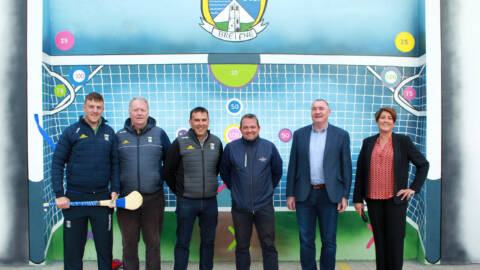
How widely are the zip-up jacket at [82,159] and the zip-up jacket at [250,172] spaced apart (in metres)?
1.06

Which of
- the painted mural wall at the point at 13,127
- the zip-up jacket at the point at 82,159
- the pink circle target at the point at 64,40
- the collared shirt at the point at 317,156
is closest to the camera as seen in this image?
the zip-up jacket at the point at 82,159

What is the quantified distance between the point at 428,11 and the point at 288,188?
264 centimetres

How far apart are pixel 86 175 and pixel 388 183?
101 inches

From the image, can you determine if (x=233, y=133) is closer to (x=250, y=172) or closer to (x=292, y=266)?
(x=250, y=172)

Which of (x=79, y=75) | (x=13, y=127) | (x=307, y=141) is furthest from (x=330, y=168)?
(x=13, y=127)

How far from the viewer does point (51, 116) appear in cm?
393

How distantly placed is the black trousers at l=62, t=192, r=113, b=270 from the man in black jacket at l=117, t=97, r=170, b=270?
135 millimetres

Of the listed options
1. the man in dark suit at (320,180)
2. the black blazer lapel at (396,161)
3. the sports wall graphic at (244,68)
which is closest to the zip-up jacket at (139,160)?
the sports wall graphic at (244,68)

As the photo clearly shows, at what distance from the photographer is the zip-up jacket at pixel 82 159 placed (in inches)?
110

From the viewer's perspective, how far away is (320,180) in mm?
3033

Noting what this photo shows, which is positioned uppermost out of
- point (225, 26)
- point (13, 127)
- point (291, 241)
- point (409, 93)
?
point (225, 26)

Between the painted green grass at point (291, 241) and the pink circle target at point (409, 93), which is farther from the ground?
the pink circle target at point (409, 93)

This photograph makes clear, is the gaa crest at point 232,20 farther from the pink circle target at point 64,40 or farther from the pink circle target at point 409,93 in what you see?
the pink circle target at point 409,93

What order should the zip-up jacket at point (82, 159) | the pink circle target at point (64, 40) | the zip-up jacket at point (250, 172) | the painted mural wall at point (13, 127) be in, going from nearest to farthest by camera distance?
the zip-up jacket at point (82, 159)
the zip-up jacket at point (250, 172)
the painted mural wall at point (13, 127)
the pink circle target at point (64, 40)
